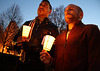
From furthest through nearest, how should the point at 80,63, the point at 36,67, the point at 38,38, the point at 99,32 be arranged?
the point at 38,38
the point at 36,67
the point at 99,32
the point at 80,63

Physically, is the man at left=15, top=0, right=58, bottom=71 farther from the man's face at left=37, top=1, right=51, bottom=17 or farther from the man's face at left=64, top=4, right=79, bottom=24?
the man's face at left=64, top=4, right=79, bottom=24

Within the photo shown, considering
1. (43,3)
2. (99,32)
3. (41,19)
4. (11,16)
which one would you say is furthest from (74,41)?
(11,16)

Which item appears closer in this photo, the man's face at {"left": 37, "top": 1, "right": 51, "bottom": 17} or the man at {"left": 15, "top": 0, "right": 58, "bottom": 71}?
the man at {"left": 15, "top": 0, "right": 58, "bottom": 71}

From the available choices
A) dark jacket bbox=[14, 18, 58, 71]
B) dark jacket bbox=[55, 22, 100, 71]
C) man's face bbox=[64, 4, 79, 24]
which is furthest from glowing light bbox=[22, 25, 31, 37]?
man's face bbox=[64, 4, 79, 24]

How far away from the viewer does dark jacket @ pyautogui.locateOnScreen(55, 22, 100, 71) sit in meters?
2.14

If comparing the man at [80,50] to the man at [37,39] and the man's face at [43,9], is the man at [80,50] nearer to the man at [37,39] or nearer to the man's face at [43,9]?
the man at [37,39]

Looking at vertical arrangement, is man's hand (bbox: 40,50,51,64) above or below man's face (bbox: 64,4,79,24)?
below

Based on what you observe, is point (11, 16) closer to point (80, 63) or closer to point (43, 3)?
point (43, 3)

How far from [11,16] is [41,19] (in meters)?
12.7

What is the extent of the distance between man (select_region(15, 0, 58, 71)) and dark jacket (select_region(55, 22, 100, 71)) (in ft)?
2.99

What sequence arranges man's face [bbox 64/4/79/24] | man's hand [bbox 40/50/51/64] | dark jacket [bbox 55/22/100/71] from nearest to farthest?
dark jacket [bbox 55/22/100/71]
man's hand [bbox 40/50/51/64]
man's face [bbox 64/4/79/24]

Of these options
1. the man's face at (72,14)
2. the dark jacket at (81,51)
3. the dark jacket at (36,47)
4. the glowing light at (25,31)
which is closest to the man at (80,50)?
the dark jacket at (81,51)

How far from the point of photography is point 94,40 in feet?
7.31

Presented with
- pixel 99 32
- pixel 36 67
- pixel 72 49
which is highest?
pixel 99 32
